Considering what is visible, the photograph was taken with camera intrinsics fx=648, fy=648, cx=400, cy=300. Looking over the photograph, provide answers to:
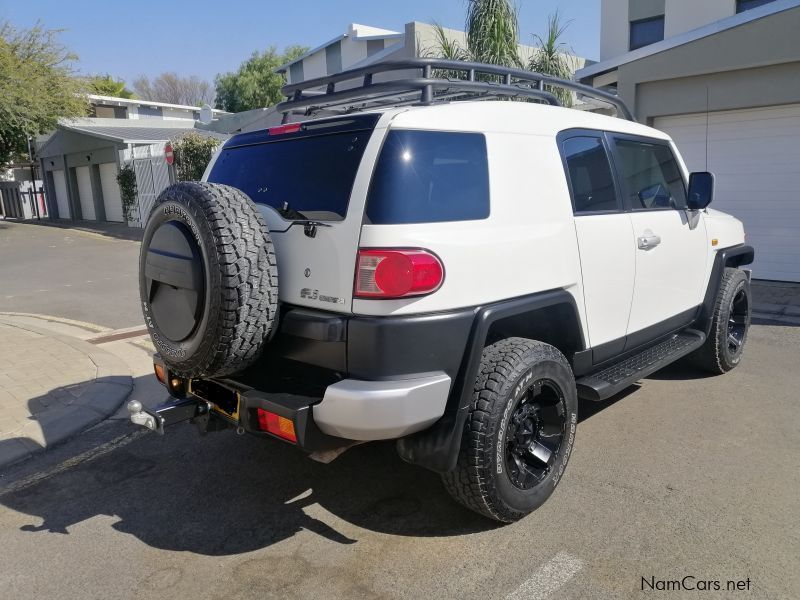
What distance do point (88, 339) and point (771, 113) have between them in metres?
9.80

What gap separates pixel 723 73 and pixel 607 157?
715 cm

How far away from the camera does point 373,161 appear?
9.49 ft

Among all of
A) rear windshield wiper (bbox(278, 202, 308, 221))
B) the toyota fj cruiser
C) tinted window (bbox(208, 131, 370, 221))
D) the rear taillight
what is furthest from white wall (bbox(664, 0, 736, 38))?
the rear taillight

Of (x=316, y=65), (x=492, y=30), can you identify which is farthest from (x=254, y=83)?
(x=492, y=30)

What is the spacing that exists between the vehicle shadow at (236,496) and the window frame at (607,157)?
1804mm

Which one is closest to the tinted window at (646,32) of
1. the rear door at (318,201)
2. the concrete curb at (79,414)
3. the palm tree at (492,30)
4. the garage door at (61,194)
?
the palm tree at (492,30)

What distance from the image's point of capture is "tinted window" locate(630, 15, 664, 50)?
18.5 meters

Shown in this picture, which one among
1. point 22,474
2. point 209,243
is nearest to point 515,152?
point 209,243

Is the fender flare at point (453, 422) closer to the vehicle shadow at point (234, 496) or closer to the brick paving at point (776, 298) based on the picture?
the vehicle shadow at point (234, 496)

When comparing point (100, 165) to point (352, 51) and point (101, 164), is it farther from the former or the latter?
point (352, 51)

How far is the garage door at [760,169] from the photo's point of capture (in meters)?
9.50

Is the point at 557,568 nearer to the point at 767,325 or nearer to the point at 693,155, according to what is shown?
the point at 767,325

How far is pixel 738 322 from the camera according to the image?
5.94 m

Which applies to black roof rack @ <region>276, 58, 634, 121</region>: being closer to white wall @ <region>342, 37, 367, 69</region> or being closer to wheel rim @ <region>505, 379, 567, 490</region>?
wheel rim @ <region>505, 379, 567, 490</region>
